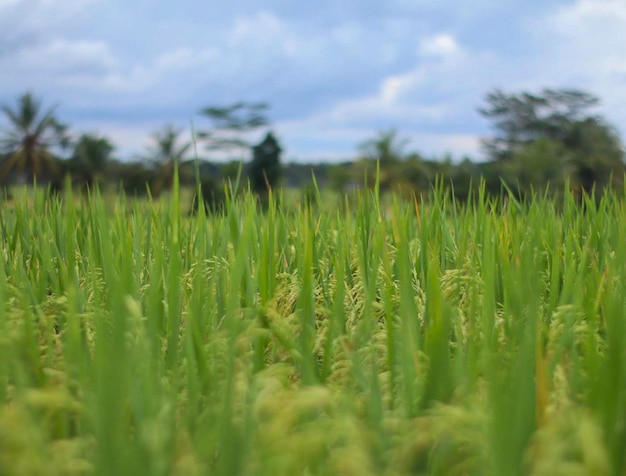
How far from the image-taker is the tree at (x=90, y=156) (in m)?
40.3

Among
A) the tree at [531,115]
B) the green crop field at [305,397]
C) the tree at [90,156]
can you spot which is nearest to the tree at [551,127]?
the tree at [531,115]

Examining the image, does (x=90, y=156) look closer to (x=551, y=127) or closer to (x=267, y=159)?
(x=267, y=159)

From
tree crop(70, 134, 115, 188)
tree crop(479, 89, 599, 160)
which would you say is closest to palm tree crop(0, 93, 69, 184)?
tree crop(70, 134, 115, 188)

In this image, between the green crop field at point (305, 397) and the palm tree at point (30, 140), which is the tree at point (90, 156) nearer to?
the palm tree at point (30, 140)

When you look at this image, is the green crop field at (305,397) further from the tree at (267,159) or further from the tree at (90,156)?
the tree at (267,159)

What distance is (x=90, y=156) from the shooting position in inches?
1626

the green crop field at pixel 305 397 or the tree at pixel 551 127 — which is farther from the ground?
the tree at pixel 551 127

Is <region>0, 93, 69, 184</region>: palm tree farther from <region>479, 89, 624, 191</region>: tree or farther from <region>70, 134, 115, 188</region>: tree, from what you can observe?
<region>479, 89, 624, 191</region>: tree

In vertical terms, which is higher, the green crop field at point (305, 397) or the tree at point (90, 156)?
the tree at point (90, 156)

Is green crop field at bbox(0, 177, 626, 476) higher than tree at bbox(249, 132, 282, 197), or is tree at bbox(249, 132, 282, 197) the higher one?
tree at bbox(249, 132, 282, 197)

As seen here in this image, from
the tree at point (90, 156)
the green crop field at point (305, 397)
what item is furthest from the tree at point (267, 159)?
the green crop field at point (305, 397)

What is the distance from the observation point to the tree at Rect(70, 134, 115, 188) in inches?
1587

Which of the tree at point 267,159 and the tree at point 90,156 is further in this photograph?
the tree at point 267,159

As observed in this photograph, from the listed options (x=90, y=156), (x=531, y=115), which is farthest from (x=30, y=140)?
(x=531, y=115)
